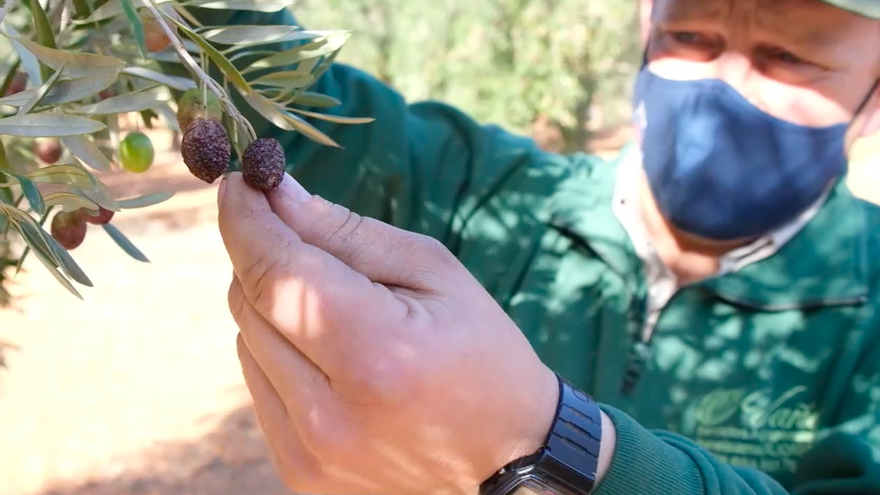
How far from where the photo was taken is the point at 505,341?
894mm

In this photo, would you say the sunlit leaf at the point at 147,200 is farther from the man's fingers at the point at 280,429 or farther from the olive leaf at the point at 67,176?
the man's fingers at the point at 280,429

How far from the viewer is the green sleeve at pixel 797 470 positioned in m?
1.07

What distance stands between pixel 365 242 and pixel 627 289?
105 cm

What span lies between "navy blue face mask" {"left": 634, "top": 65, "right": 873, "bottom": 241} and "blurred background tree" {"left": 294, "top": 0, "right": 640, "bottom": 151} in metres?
6.67

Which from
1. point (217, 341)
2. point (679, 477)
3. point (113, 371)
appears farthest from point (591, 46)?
point (679, 477)

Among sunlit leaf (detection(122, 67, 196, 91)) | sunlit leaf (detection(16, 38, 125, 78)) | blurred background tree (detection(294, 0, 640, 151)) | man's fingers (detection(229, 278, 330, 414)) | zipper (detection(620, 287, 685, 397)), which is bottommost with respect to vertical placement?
blurred background tree (detection(294, 0, 640, 151))

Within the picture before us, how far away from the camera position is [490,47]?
8.41 metres

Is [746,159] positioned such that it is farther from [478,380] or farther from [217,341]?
[217,341]

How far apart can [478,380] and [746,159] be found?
3.75ft

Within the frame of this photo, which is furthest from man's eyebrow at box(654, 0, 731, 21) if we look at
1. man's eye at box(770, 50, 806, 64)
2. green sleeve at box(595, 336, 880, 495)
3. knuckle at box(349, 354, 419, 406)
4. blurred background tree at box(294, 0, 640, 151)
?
blurred background tree at box(294, 0, 640, 151)

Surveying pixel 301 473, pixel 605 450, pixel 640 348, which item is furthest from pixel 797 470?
pixel 301 473

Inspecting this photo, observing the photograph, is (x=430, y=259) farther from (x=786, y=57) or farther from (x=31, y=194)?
(x=786, y=57)

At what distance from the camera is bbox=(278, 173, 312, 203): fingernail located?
0.85 metres

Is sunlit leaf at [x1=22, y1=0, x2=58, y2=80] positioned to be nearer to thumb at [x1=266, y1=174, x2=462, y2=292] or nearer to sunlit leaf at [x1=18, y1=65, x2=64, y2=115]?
sunlit leaf at [x1=18, y1=65, x2=64, y2=115]
